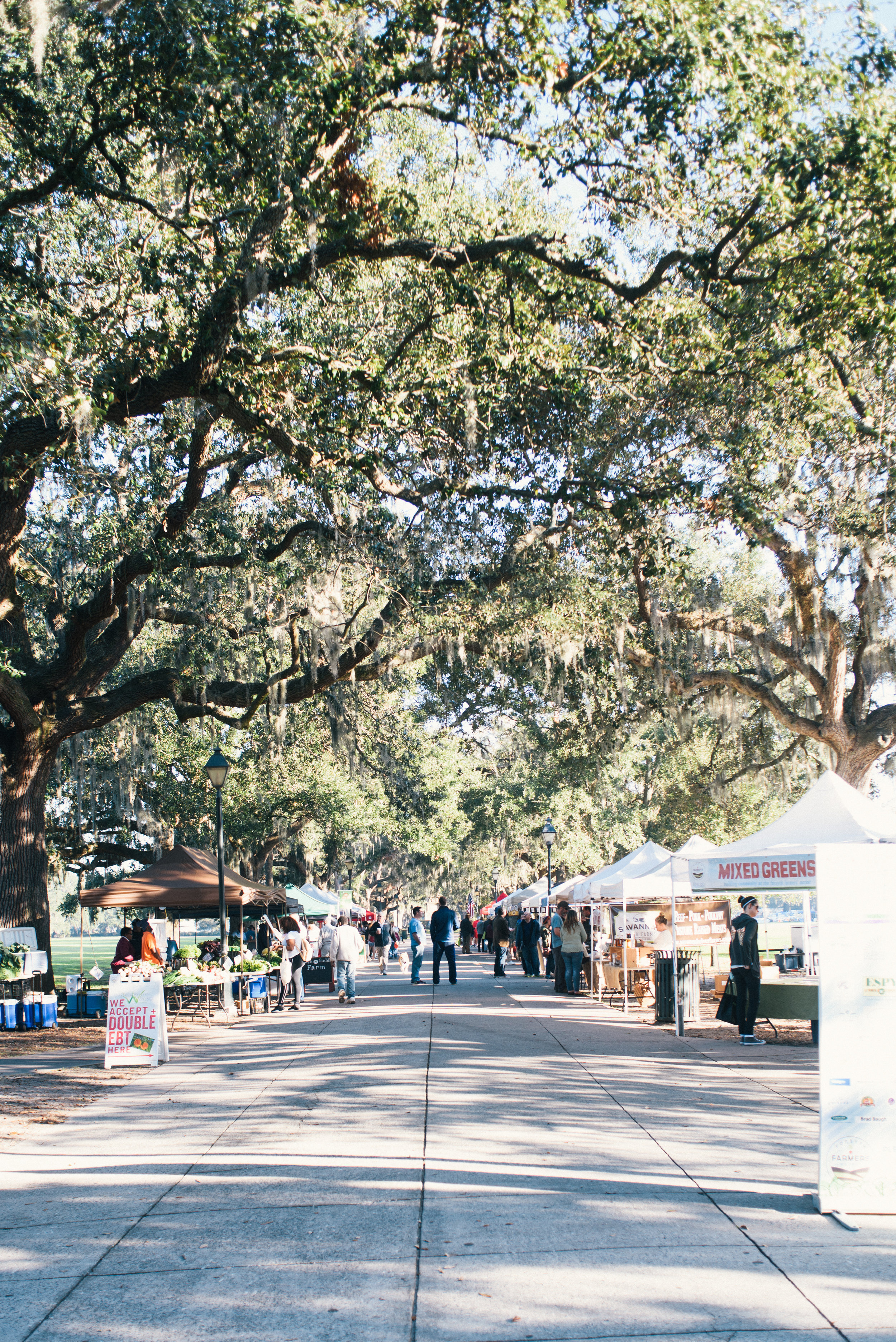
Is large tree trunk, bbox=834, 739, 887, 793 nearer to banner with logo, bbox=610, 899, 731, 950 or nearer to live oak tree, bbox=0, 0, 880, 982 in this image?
banner with logo, bbox=610, 899, 731, 950

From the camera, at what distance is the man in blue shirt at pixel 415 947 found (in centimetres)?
2417

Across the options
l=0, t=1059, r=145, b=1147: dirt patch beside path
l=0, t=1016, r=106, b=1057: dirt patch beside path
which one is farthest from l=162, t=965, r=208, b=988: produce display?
l=0, t=1059, r=145, b=1147: dirt patch beside path

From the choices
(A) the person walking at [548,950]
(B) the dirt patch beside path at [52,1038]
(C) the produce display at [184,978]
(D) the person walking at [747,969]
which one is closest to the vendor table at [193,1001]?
(C) the produce display at [184,978]

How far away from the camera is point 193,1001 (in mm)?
Answer: 19500

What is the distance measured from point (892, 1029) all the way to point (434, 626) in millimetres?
11188

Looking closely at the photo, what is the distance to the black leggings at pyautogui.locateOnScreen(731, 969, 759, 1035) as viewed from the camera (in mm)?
13500

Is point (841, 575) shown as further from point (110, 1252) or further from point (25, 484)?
point (110, 1252)

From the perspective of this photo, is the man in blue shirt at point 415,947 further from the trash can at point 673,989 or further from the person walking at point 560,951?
the trash can at point 673,989

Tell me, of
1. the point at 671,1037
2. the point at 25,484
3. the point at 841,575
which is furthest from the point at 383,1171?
the point at 841,575

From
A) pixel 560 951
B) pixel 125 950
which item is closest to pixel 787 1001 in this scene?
pixel 560 951

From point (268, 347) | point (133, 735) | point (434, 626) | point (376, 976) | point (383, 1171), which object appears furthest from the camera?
point (376, 976)

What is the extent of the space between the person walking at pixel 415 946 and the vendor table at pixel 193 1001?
546 centimetres

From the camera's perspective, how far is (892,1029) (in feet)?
19.3

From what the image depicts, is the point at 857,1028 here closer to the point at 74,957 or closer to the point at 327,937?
the point at 327,937
